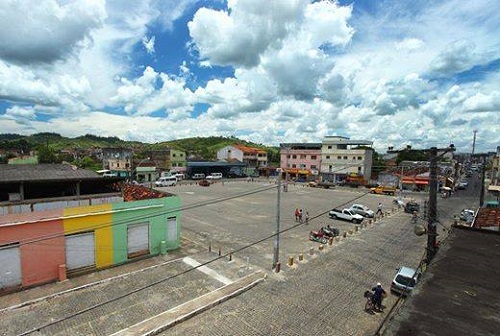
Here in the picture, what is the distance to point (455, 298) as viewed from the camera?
7.16 m

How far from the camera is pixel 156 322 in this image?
11.3 meters

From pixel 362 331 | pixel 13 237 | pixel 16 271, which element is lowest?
pixel 362 331

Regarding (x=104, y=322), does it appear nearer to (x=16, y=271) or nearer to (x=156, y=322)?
(x=156, y=322)

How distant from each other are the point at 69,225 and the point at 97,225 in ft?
4.70

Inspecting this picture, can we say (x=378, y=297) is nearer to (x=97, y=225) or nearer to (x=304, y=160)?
(x=97, y=225)

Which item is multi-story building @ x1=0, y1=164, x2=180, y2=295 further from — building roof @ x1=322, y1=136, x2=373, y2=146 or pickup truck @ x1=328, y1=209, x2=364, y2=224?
building roof @ x1=322, y1=136, x2=373, y2=146

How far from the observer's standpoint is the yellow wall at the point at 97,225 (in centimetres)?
1529

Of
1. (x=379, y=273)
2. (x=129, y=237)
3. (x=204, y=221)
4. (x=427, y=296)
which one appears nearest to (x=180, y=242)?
(x=129, y=237)

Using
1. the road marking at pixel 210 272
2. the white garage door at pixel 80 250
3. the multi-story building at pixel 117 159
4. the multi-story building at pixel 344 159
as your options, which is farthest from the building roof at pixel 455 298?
the multi-story building at pixel 117 159

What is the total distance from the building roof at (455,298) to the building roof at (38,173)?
1679 cm

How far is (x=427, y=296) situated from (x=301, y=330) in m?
5.84

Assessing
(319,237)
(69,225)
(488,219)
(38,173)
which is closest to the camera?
(69,225)

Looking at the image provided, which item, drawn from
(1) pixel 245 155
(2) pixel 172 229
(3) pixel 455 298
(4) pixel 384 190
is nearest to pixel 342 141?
(4) pixel 384 190

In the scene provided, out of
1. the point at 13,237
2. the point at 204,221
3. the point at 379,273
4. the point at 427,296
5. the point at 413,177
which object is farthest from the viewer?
the point at 413,177
